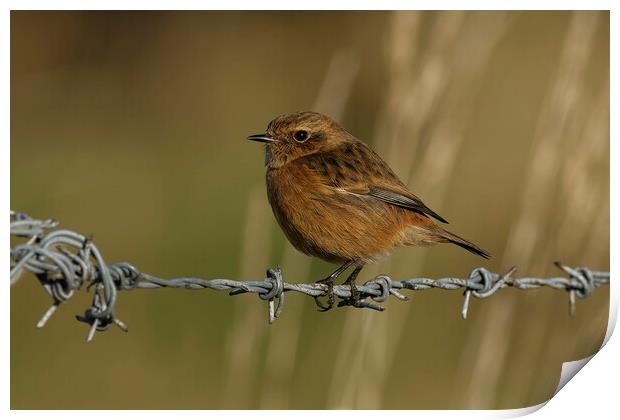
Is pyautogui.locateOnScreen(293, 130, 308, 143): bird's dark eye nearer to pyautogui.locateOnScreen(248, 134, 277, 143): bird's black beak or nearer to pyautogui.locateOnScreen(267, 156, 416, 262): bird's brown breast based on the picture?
pyautogui.locateOnScreen(248, 134, 277, 143): bird's black beak

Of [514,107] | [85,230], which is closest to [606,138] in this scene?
[514,107]

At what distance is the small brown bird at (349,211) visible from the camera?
192 inches

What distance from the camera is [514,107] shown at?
566 centimetres

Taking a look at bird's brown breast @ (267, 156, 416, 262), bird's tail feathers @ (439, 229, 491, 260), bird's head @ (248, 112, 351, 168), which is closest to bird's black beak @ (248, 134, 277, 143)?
bird's head @ (248, 112, 351, 168)

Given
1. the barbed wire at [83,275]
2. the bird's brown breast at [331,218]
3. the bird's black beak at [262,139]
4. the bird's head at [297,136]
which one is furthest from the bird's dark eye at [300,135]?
the barbed wire at [83,275]

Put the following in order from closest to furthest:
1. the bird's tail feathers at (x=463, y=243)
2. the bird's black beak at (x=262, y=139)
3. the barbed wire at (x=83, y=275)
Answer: the barbed wire at (x=83, y=275)
the bird's tail feathers at (x=463, y=243)
the bird's black beak at (x=262, y=139)

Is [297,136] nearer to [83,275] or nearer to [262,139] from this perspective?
[262,139]

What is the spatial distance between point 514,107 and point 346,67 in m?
1.19

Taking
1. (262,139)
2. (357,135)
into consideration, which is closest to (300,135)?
(262,139)

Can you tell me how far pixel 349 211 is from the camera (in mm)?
4938

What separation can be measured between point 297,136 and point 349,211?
819 millimetres

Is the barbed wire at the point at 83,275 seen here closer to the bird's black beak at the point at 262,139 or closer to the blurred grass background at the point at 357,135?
the blurred grass background at the point at 357,135

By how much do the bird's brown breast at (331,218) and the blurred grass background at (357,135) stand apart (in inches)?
11.8
